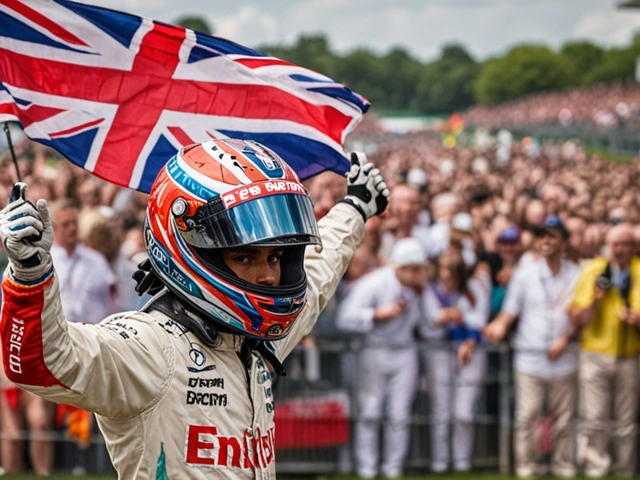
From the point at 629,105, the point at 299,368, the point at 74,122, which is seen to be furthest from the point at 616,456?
the point at 629,105

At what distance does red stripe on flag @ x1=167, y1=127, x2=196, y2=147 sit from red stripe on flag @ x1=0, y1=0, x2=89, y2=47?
501mm

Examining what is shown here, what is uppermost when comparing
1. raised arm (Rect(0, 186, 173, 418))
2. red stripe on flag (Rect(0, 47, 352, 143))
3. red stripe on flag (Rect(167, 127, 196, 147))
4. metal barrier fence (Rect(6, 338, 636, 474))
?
red stripe on flag (Rect(0, 47, 352, 143))

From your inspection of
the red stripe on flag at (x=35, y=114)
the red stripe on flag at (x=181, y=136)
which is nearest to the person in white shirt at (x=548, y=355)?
the red stripe on flag at (x=181, y=136)

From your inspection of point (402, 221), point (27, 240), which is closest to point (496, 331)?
point (402, 221)

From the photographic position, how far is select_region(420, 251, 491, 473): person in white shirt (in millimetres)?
9211

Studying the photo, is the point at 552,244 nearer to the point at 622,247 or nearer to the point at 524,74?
the point at 622,247

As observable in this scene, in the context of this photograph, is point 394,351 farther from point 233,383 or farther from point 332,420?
point 233,383

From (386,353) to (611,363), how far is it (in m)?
1.88

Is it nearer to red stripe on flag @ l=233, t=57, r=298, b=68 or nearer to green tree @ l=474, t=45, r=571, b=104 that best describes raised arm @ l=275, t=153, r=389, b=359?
red stripe on flag @ l=233, t=57, r=298, b=68

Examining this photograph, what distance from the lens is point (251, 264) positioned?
3.47 metres

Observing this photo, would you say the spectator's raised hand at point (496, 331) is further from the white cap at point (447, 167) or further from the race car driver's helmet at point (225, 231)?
the white cap at point (447, 167)

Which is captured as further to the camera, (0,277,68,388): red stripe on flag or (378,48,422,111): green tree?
(378,48,422,111): green tree

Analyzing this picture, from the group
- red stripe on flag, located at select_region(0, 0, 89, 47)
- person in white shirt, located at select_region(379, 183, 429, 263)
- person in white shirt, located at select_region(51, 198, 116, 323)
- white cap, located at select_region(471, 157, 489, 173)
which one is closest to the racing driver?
red stripe on flag, located at select_region(0, 0, 89, 47)

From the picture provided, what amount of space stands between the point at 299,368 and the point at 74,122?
472cm
